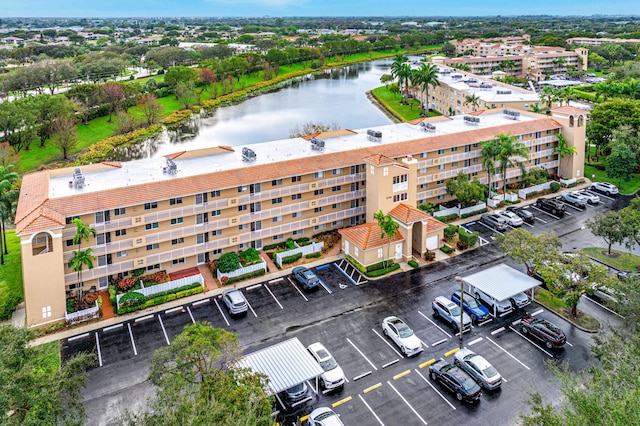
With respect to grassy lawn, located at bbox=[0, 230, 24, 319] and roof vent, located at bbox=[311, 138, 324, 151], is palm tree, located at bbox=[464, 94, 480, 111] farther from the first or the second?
grassy lawn, located at bbox=[0, 230, 24, 319]

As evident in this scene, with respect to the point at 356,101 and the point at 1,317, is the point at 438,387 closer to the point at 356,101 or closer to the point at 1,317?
the point at 1,317

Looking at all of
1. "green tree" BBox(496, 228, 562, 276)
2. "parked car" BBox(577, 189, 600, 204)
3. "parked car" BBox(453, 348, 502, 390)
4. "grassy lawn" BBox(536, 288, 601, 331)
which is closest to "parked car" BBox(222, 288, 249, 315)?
"parked car" BBox(453, 348, 502, 390)

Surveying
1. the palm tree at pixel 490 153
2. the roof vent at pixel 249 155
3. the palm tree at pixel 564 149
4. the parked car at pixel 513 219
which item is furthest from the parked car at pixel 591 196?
the roof vent at pixel 249 155

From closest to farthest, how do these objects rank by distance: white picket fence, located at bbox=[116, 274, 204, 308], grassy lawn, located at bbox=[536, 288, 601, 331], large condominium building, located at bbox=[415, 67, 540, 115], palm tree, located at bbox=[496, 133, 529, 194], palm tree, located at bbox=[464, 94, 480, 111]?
grassy lawn, located at bbox=[536, 288, 601, 331], white picket fence, located at bbox=[116, 274, 204, 308], palm tree, located at bbox=[496, 133, 529, 194], large condominium building, located at bbox=[415, 67, 540, 115], palm tree, located at bbox=[464, 94, 480, 111]

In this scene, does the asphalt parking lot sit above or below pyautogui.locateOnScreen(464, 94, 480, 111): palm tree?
below

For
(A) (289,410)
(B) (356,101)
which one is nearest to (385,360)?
(A) (289,410)

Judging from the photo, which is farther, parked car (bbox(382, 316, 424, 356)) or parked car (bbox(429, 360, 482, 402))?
parked car (bbox(382, 316, 424, 356))

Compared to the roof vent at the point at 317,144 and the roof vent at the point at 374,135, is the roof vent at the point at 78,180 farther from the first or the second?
the roof vent at the point at 374,135
